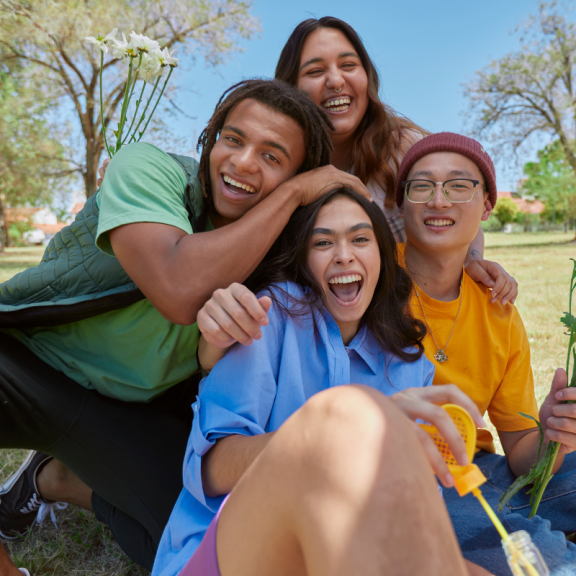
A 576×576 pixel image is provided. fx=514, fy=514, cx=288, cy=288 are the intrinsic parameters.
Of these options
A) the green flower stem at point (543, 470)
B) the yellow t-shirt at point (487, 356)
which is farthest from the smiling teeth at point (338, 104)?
the green flower stem at point (543, 470)

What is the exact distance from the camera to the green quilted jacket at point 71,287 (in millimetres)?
2006

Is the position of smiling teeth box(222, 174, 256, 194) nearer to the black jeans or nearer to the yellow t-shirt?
the yellow t-shirt

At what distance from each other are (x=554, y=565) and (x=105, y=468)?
1.74 metres

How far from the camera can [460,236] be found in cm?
240

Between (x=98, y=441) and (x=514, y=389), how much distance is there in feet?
6.26

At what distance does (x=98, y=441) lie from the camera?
2117mm

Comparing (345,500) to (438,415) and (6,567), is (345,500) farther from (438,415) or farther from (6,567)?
(6,567)

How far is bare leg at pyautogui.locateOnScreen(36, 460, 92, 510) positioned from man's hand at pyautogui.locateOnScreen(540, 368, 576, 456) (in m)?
2.17

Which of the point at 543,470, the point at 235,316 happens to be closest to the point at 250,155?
the point at 235,316

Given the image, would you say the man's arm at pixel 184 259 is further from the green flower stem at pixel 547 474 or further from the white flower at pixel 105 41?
the green flower stem at pixel 547 474

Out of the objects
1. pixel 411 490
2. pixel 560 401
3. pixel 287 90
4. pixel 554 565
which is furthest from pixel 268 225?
pixel 554 565

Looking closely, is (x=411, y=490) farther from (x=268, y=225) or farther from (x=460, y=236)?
(x=460, y=236)

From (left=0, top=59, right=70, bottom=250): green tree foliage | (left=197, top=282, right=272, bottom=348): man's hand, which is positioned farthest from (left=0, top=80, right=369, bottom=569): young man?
(left=0, top=59, right=70, bottom=250): green tree foliage

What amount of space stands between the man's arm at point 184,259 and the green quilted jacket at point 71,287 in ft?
0.79
